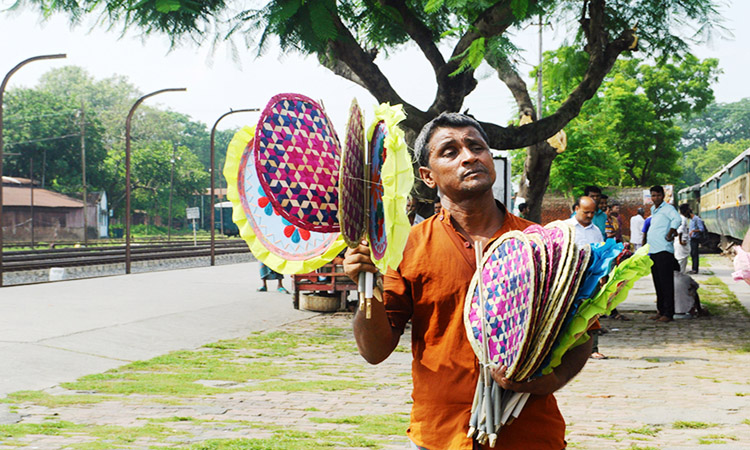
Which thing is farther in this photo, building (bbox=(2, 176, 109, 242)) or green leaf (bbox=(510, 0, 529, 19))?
building (bbox=(2, 176, 109, 242))

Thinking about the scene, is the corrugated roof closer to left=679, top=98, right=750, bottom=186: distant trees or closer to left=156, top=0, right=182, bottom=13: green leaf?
left=156, top=0, right=182, bottom=13: green leaf

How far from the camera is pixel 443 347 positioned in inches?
99.4

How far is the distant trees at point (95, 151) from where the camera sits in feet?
195

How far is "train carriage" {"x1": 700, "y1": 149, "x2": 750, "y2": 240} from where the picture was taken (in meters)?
21.9

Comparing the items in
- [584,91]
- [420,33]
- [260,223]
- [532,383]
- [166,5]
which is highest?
[420,33]

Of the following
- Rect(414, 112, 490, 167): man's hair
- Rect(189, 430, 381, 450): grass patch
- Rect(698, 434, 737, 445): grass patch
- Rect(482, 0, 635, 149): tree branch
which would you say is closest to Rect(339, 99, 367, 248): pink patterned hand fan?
Rect(414, 112, 490, 167): man's hair

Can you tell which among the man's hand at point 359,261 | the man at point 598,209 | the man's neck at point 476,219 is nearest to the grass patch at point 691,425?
the man's neck at point 476,219

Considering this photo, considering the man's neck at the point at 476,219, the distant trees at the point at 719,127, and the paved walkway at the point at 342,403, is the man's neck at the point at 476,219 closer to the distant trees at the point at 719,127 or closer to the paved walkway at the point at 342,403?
the paved walkway at the point at 342,403

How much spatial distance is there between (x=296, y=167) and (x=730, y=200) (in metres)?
26.6

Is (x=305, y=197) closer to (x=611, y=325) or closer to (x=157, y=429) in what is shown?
(x=157, y=429)

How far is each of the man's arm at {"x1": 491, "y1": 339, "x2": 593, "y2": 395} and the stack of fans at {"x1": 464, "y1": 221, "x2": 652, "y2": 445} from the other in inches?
0.8

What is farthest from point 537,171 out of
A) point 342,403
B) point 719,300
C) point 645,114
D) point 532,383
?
point 645,114

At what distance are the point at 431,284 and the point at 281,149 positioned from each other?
68cm

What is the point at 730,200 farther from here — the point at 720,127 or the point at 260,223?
the point at 720,127
